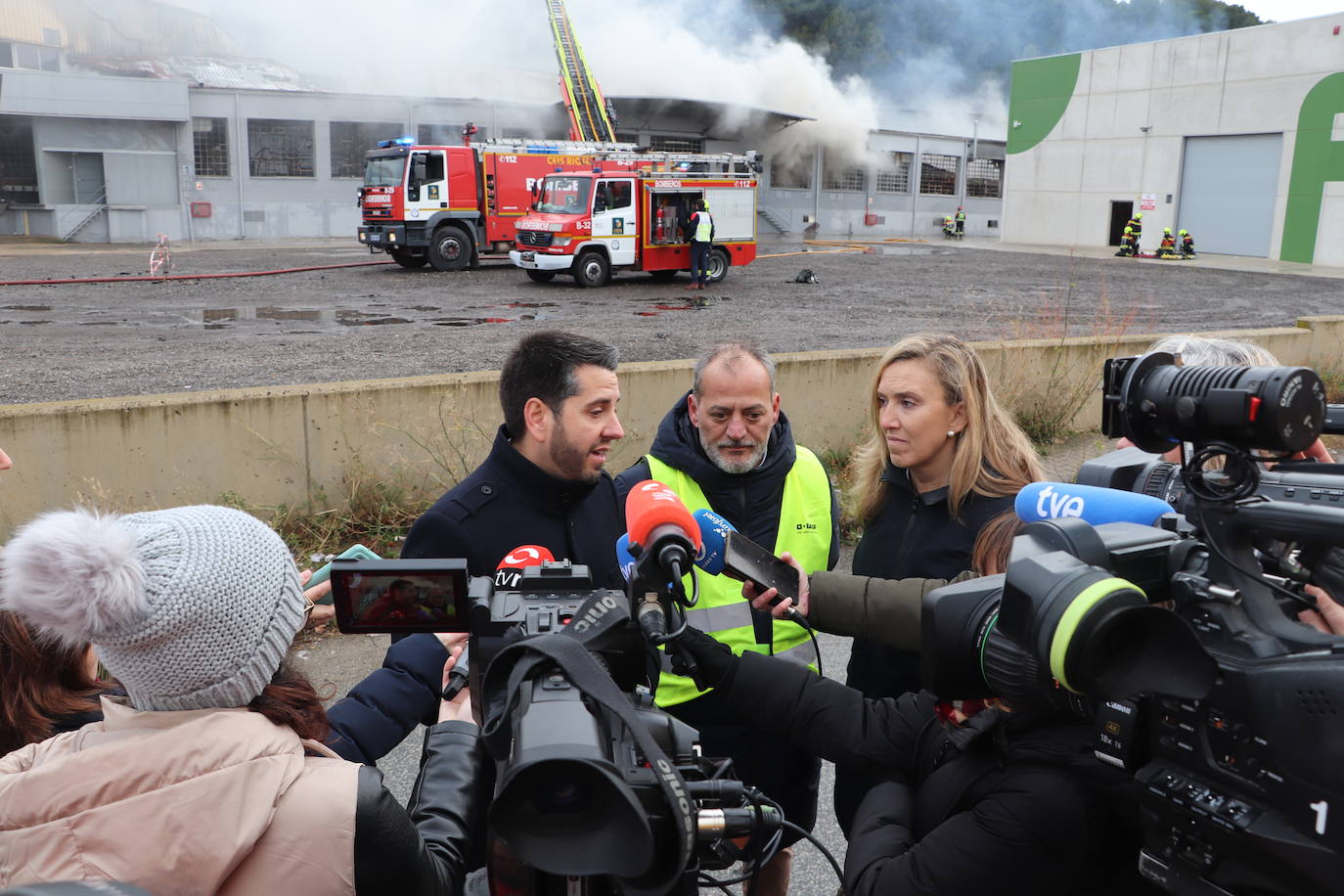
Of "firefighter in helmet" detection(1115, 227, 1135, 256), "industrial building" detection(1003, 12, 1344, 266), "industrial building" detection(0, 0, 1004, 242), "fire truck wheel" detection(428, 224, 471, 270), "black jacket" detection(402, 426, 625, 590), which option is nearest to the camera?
"black jacket" detection(402, 426, 625, 590)

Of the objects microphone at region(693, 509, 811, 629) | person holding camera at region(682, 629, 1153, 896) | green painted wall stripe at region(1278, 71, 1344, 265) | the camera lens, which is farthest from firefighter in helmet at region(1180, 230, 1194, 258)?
the camera lens

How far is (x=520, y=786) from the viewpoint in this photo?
1148 millimetres

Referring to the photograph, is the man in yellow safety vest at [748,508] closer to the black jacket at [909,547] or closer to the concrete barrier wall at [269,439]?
the black jacket at [909,547]

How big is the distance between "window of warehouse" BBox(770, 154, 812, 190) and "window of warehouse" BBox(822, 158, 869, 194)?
0.80m

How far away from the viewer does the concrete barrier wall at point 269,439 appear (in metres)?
4.97

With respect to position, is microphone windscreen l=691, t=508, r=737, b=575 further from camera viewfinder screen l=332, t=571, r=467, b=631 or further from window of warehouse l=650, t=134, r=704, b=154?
window of warehouse l=650, t=134, r=704, b=154

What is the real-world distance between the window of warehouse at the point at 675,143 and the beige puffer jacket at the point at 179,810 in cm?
4380

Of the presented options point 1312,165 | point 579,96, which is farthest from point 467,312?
point 1312,165

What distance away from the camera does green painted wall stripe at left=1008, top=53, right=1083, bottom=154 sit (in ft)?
130

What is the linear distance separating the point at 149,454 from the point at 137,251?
94.9 feet

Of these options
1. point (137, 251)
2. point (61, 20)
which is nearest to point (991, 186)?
point (137, 251)

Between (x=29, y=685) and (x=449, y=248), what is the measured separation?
22.6 metres

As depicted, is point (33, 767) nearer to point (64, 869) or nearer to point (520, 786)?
point (64, 869)

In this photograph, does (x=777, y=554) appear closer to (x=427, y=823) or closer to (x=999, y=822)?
(x=999, y=822)
